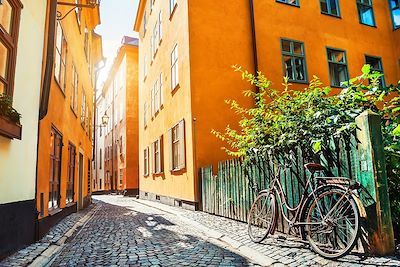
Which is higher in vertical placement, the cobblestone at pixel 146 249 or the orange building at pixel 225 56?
the orange building at pixel 225 56

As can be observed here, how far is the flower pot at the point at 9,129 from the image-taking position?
4350 millimetres

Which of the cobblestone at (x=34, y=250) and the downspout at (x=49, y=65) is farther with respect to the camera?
the downspout at (x=49, y=65)

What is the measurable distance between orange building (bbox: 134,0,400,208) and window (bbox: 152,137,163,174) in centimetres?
5

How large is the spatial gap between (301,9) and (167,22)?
214 inches

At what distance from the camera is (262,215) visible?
5812mm

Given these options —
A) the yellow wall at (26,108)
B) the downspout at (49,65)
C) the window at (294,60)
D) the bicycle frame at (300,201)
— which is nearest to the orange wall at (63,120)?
the downspout at (49,65)

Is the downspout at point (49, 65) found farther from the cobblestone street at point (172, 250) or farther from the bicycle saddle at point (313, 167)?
the bicycle saddle at point (313, 167)

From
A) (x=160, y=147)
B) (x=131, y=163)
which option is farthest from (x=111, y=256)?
(x=131, y=163)

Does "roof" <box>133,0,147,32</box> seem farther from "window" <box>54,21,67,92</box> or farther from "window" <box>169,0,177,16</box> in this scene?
"window" <box>54,21,67,92</box>

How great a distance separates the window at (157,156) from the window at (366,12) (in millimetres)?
10501

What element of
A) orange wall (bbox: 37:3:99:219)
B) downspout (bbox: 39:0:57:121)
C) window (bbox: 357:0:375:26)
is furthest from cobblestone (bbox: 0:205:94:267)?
window (bbox: 357:0:375:26)

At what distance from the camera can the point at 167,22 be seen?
1432 centimetres

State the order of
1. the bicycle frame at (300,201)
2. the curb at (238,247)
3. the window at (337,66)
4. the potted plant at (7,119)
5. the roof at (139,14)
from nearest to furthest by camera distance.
Answer: the bicycle frame at (300,201) < the curb at (238,247) < the potted plant at (7,119) < the window at (337,66) < the roof at (139,14)

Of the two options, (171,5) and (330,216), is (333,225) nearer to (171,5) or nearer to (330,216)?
(330,216)
